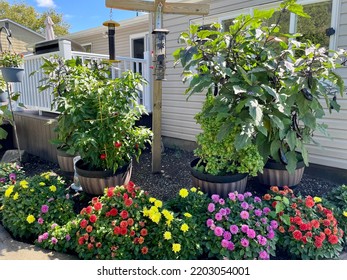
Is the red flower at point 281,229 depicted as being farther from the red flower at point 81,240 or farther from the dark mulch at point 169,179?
the red flower at point 81,240

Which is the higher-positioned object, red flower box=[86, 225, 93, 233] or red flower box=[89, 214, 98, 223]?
red flower box=[89, 214, 98, 223]

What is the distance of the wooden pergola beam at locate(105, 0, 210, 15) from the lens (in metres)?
2.85

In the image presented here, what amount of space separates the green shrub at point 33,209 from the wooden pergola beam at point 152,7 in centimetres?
203

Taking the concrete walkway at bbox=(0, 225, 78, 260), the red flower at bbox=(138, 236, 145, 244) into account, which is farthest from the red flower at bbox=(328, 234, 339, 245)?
the concrete walkway at bbox=(0, 225, 78, 260)

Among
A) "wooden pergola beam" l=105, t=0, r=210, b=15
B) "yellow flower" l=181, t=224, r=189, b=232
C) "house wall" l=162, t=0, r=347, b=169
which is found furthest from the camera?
"house wall" l=162, t=0, r=347, b=169

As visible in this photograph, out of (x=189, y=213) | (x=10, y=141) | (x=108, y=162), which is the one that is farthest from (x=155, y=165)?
(x=10, y=141)

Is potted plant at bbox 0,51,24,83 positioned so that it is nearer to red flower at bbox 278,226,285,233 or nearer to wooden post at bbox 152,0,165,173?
wooden post at bbox 152,0,165,173

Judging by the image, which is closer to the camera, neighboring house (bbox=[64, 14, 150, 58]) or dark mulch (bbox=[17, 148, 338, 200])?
dark mulch (bbox=[17, 148, 338, 200])

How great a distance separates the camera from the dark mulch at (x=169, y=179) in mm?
2946

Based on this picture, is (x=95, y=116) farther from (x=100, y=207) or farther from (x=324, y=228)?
(x=324, y=228)

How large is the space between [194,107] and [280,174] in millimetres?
2288

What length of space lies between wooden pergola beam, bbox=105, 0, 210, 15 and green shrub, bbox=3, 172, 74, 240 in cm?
203

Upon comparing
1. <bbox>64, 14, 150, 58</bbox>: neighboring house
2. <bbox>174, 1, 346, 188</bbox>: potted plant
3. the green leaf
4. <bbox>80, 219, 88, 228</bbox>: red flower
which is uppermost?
<bbox>64, 14, 150, 58</bbox>: neighboring house
